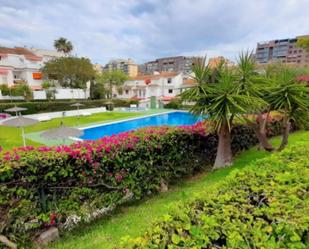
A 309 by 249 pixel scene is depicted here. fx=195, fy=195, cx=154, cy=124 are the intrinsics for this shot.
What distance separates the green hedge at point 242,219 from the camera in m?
1.32

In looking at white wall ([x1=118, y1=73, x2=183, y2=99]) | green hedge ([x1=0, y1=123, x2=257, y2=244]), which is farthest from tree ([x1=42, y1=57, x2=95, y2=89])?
green hedge ([x1=0, y1=123, x2=257, y2=244])

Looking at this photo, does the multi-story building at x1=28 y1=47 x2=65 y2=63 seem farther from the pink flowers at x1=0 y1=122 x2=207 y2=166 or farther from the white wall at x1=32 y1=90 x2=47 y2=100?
the pink flowers at x1=0 y1=122 x2=207 y2=166

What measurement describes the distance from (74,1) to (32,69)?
3646 cm

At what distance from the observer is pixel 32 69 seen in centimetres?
4197

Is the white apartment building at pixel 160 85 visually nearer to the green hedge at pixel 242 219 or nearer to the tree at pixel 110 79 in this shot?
the tree at pixel 110 79

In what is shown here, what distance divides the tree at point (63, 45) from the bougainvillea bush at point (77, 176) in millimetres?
55641

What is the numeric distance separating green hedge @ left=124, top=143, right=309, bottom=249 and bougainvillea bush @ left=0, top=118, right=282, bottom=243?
2600mm

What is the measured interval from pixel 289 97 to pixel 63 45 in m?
56.8

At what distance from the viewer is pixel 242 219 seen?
1.53 meters

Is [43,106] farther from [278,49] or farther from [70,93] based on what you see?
[278,49]

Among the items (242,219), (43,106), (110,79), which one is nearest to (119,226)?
(242,219)

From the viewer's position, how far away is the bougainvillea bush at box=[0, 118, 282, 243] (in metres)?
3.21

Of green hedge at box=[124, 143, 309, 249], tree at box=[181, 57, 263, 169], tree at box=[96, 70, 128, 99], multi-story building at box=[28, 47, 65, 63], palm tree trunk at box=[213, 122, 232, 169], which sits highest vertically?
multi-story building at box=[28, 47, 65, 63]

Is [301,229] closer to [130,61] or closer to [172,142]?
[172,142]
